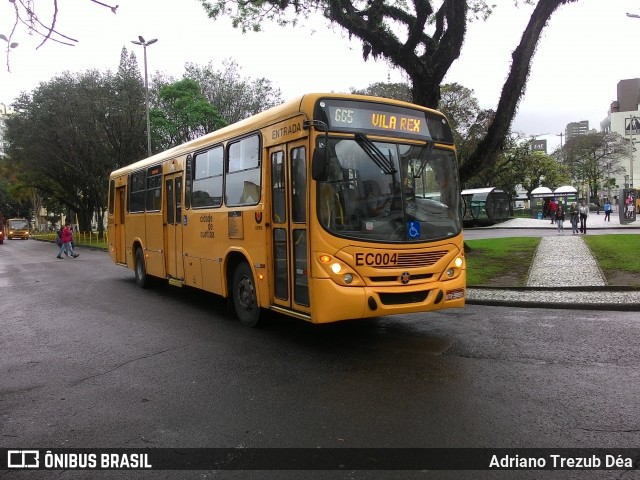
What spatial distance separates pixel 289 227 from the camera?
256 inches

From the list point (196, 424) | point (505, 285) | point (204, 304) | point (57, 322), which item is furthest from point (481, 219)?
point (196, 424)

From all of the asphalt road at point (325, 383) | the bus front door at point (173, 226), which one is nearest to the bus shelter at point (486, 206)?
the bus front door at point (173, 226)

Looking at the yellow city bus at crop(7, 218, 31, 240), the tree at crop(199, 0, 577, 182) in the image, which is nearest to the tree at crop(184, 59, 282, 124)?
the tree at crop(199, 0, 577, 182)

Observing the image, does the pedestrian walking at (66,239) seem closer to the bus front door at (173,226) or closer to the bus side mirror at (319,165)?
the bus front door at (173,226)

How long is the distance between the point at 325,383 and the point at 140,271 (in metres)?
9.00

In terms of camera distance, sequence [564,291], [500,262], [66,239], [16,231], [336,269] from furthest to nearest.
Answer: [16,231], [66,239], [500,262], [564,291], [336,269]

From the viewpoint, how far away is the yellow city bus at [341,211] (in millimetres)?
6012

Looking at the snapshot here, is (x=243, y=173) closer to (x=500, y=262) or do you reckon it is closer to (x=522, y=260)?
(x=500, y=262)

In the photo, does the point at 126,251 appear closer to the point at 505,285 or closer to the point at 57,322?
the point at 57,322

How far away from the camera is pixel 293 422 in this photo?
418 centimetres

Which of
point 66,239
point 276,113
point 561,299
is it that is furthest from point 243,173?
point 66,239

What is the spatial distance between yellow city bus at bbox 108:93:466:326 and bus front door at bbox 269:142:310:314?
14 mm

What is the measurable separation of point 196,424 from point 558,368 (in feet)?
12.7

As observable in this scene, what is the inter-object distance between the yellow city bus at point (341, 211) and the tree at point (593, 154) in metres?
61.5
